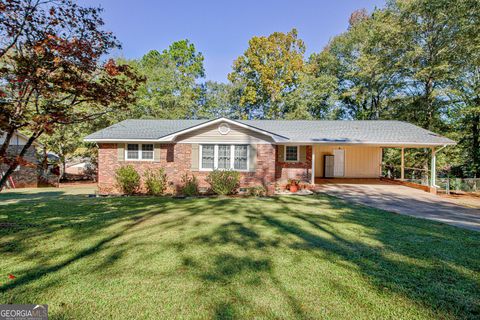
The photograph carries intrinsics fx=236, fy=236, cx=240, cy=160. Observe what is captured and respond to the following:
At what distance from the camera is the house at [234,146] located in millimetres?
12117

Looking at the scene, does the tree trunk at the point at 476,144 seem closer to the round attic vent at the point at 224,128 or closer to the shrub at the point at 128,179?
the round attic vent at the point at 224,128

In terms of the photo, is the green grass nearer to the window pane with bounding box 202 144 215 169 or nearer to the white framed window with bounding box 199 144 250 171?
the white framed window with bounding box 199 144 250 171

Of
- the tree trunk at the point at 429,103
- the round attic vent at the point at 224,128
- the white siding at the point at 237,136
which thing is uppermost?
the tree trunk at the point at 429,103

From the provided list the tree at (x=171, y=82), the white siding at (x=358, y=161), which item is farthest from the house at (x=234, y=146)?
the tree at (x=171, y=82)

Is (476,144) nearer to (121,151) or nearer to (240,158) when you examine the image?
(240,158)

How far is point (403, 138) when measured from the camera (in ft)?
43.3

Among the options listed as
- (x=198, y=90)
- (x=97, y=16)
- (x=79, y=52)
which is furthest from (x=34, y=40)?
(x=198, y=90)

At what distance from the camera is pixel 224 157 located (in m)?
12.3

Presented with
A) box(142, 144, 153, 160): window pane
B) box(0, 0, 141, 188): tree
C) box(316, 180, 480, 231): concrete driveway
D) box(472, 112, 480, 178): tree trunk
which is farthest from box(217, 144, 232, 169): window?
box(472, 112, 480, 178): tree trunk

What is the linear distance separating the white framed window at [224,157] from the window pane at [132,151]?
12.7 ft

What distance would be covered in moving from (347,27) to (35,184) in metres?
35.8

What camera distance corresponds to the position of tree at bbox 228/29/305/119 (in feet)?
87.0

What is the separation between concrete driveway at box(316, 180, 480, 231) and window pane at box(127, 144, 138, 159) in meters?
10.2

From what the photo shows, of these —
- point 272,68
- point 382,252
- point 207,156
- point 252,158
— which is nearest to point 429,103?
point 272,68
